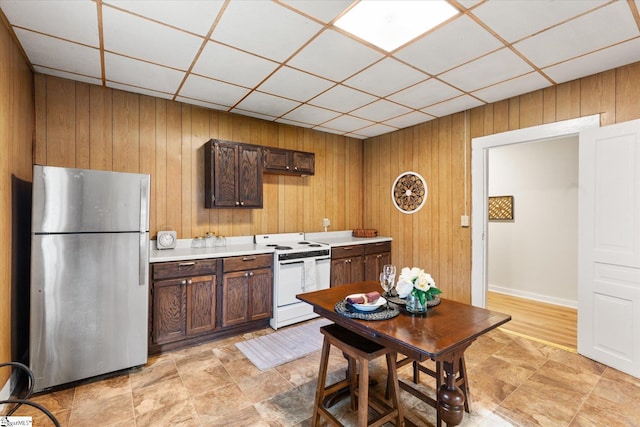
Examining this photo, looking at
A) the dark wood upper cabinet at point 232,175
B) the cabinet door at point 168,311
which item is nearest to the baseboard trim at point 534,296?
the dark wood upper cabinet at point 232,175

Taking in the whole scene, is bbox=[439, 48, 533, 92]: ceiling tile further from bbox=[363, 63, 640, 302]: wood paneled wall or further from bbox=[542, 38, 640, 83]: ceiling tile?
bbox=[363, 63, 640, 302]: wood paneled wall

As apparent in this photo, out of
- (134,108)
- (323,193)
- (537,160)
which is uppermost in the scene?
(134,108)

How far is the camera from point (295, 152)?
13.9 ft

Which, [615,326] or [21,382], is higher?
[615,326]

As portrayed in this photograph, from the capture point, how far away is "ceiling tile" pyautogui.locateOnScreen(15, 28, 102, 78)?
227 centimetres

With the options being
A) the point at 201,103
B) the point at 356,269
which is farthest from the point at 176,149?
the point at 356,269

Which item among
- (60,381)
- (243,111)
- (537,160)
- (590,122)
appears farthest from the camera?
(537,160)

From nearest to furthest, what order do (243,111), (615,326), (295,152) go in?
(615,326) < (243,111) < (295,152)

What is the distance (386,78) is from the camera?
291 centimetres

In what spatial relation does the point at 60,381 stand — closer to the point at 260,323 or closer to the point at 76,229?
the point at 76,229

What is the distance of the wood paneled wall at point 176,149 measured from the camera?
2.97 meters

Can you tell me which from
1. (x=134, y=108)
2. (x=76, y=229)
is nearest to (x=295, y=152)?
(x=134, y=108)

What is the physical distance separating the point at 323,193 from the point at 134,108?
2.71 metres

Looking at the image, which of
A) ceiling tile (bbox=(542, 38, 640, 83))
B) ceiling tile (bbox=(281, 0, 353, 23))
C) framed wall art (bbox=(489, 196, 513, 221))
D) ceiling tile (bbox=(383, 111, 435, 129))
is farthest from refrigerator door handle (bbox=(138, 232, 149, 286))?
framed wall art (bbox=(489, 196, 513, 221))
